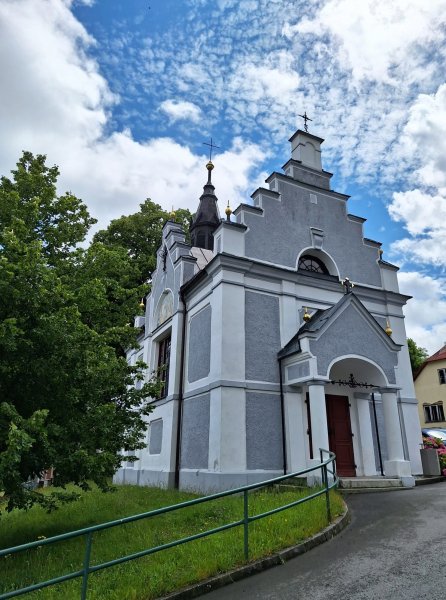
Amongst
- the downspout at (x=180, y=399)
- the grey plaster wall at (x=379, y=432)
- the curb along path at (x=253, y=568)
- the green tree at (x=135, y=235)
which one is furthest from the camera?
the green tree at (x=135, y=235)

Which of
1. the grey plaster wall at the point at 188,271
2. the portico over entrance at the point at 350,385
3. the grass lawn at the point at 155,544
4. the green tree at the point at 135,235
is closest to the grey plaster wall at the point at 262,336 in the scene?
the portico over entrance at the point at 350,385

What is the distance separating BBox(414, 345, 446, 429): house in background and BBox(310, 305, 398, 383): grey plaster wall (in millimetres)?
24330

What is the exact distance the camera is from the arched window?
14516mm

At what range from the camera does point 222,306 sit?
1209 cm

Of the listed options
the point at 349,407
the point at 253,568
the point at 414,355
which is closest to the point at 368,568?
the point at 253,568

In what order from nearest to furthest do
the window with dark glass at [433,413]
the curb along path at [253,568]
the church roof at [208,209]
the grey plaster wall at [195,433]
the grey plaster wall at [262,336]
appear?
the curb along path at [253,568] → the grey plaster wall at [195,433] → the grey plaster wall at [262,336] → the church roof at [208,209] → the window with dark glass at [433,413]

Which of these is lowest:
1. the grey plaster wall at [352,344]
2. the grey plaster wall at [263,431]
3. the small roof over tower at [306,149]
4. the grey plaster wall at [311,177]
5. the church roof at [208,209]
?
the grey plaster wall at [263,431]

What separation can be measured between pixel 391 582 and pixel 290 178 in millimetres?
12216

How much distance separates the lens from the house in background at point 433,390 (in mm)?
33688

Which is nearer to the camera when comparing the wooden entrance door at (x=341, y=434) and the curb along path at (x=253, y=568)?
the curb along path at (x=253, y=568)

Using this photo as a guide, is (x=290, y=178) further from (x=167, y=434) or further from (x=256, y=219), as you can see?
(x=167, y=434)

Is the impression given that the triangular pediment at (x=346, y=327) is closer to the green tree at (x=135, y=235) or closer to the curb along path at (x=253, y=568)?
the curb along path at (x=253, y=568)

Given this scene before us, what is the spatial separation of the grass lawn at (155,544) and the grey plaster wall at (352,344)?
4.04 meters

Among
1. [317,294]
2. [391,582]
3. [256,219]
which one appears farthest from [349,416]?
[391,582]
